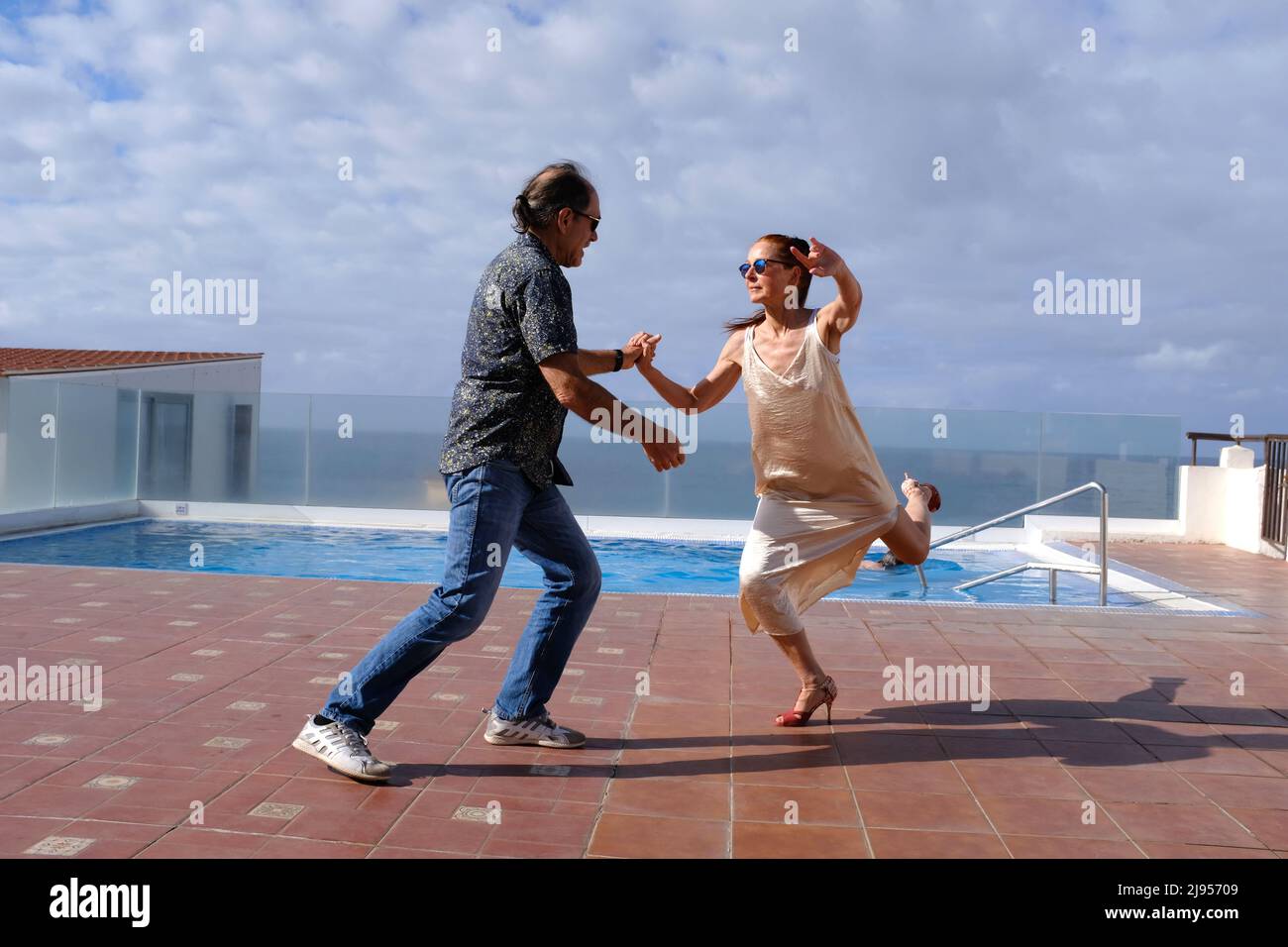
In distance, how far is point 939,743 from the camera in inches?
144

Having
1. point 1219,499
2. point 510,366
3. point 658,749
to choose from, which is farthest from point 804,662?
point 1219,499

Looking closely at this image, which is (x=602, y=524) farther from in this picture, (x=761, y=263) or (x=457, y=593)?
(x=457, y=593)

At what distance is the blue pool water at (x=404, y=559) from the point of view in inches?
428

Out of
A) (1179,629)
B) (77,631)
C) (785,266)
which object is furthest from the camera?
(1179,629)

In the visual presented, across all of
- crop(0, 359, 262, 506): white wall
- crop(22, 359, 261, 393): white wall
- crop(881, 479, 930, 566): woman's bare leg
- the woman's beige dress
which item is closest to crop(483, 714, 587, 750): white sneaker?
the woman's beige dress

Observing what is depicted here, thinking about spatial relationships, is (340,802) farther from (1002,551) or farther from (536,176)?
(1002,551)

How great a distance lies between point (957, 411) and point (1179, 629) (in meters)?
8.67

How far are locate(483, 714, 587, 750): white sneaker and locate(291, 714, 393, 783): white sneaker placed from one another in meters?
0.49

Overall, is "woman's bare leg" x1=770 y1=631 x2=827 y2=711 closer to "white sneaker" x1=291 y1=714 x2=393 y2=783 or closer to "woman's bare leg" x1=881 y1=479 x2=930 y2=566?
"woman's bare leg" x1=881 y1=479 x2=930 y2=566

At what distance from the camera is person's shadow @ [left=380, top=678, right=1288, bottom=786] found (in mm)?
3260

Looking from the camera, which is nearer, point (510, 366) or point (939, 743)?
point (510, 366)

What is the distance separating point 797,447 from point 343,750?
179 cm
